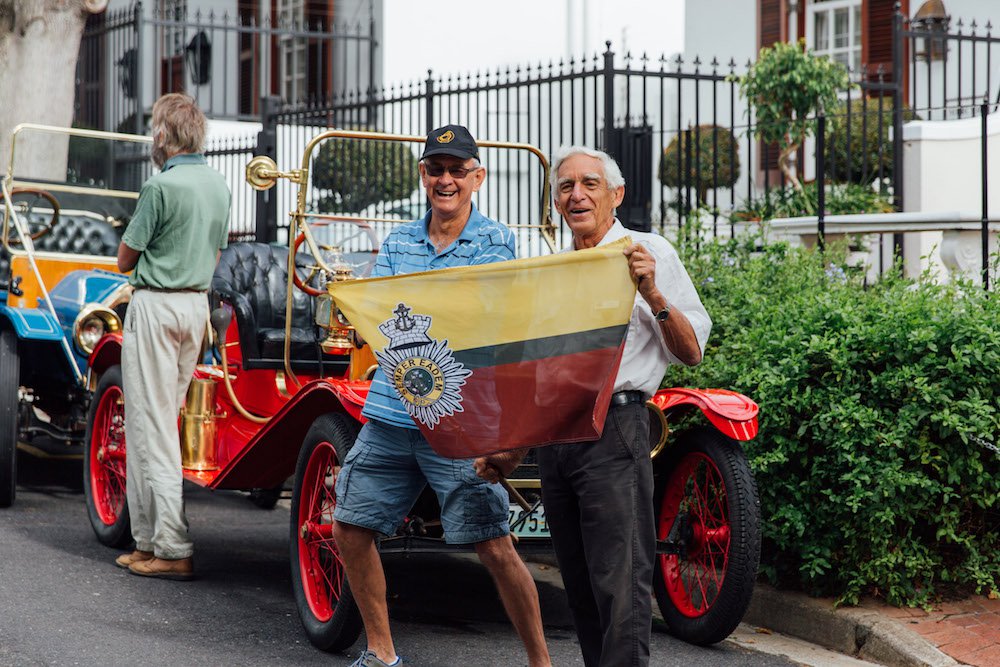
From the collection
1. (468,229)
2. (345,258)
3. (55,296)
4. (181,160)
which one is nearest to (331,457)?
(468,229)

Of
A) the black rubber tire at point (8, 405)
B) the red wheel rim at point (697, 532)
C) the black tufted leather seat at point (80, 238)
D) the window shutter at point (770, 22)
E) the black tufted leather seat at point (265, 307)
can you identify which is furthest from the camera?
the window shutter at point (770, 22)

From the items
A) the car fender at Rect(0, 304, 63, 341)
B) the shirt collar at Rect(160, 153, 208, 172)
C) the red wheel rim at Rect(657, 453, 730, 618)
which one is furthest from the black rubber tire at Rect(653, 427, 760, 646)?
the car fender at Rect(0, 304, 63, 341)

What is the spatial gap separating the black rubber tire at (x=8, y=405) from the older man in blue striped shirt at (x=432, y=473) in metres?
3.53

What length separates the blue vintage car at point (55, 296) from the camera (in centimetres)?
759

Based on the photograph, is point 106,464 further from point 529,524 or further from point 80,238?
point 529,524

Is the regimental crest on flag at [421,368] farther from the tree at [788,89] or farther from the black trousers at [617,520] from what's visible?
the tree at [788,89]

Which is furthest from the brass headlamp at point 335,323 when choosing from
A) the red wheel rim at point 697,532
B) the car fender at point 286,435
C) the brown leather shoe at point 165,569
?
the red wheel rim at point 697,532

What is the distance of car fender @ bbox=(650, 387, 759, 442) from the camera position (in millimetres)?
5043

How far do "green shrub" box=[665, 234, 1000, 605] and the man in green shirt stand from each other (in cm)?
250

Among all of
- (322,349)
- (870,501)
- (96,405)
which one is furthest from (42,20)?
(870,501)

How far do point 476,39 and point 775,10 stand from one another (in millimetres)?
4967

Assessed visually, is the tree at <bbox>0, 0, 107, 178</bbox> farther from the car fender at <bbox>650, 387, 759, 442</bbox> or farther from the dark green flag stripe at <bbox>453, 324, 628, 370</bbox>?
the dark green flag stripe at <bbox>453, 324, 628, 370</bbox>

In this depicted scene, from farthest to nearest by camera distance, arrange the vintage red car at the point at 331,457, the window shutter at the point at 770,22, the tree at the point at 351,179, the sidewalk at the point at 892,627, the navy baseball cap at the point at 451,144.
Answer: the window shutter at the point at 770,22, the tree at the point at 351,179, the vintage red car at the point at 331,457, the sidewalk at the point at 892,627, the navy baseball cap at the point at 451,144

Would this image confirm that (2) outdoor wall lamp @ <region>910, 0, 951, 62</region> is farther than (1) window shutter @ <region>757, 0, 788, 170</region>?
No
